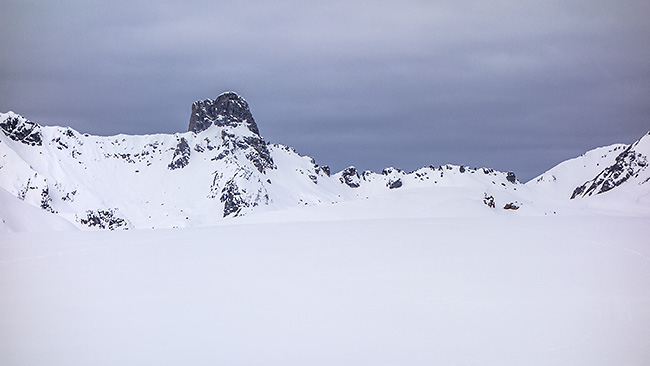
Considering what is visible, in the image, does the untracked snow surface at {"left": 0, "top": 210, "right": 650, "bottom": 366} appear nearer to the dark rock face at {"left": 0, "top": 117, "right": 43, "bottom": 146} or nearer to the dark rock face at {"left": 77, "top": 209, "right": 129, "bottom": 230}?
the dark rock face at {"left": 77, "top": 209, "right": 129, "bottom": 230}

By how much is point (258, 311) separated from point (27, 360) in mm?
2834

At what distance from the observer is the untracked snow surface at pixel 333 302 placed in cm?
688

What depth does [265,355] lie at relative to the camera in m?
6.80

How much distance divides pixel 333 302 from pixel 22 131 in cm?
19823

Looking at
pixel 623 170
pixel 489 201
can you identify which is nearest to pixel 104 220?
pixel 623 170

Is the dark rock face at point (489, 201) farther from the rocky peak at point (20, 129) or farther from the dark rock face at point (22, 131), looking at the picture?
the rocky peak at point (20, 129)

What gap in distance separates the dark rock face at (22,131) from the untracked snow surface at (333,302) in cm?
18825

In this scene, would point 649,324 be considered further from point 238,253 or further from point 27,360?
point 238,253

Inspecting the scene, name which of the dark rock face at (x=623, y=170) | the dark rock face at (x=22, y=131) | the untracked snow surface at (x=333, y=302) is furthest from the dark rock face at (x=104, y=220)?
the untracked snow surface at (x=333, y=302)

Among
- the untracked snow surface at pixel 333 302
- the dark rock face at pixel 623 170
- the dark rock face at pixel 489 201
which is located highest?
the dark rock face at pixel 623 170

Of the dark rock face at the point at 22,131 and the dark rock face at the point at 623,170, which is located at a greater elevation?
the dark rock face at the point at 22,131

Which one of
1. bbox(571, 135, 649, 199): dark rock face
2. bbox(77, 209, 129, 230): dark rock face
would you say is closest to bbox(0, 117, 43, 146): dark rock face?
bbox(77, 209, 129, 230): dark rock face

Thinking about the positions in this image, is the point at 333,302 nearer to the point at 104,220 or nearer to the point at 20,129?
the point at 104,220

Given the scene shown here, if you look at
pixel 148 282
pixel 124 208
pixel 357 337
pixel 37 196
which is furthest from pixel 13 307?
pixel 124 208
